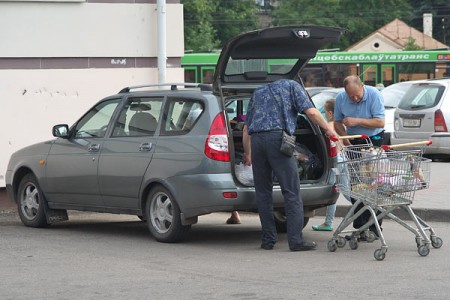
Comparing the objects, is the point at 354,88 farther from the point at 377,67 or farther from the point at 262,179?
Answer: the point at 377,67

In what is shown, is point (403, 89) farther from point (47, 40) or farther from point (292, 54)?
point (292, 54)

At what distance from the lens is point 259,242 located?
432 inches

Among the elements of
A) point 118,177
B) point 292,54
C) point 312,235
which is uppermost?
point 292,54

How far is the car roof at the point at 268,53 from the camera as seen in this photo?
10.4 meters

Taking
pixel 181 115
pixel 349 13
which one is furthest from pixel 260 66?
pixel 349 13

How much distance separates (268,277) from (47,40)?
7.09 metres

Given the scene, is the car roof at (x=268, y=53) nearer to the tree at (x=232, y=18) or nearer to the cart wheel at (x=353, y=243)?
the cart wheel at (x=353, y=243)

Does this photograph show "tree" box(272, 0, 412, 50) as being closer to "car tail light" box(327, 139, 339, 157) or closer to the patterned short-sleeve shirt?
"car tail light" box(327, 139, 339, 157)

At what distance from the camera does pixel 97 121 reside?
11.8 meters

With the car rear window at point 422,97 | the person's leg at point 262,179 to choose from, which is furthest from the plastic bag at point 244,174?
the car rear window at point 422,97

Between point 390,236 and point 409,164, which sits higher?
point 409,164

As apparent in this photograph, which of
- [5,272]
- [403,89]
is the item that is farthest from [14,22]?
[403,89]

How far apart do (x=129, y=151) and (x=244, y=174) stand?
4.25 feet

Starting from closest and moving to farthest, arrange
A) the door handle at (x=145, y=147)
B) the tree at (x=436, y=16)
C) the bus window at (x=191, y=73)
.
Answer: the door handle at (x=145, y=147) < the bus window at (x=191, y=73) < the tree at (x=436, y=16)
